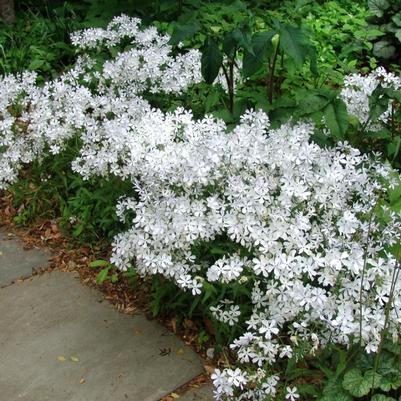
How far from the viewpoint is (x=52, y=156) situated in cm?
453

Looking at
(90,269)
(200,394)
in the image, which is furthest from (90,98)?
(200,394)

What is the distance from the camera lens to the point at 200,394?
2.95 meters

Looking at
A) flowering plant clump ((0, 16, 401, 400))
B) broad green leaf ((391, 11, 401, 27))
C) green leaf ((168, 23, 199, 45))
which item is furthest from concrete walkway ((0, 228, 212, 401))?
broad green leaf ((391, 11, 401, 27))

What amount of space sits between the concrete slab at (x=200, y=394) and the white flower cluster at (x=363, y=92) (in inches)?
73.4

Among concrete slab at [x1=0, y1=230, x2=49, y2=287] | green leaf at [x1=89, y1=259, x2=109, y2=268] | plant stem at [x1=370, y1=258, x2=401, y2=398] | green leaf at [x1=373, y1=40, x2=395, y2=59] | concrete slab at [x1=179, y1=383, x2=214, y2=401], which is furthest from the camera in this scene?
green leaf at [x1=373, y1=40, x2=395, y2=59]

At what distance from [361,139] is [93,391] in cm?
211

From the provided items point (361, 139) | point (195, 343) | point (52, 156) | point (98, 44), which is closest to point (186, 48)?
point (98, 44)

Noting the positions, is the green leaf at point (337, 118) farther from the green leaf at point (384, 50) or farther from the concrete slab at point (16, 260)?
the green leaf at point (384, 50)

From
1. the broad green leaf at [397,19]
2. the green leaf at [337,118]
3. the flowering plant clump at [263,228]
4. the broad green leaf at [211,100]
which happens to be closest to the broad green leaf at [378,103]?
the green leaf at [337,118]

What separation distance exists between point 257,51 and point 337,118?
1.84 ft

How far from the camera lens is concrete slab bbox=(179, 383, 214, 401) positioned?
292 centimetres

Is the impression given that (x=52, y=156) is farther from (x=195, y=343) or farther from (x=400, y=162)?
(x=400, y=162)

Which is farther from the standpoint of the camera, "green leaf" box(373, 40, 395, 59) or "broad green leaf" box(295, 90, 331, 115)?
"green leaf" box(373, 40, 395, 59)

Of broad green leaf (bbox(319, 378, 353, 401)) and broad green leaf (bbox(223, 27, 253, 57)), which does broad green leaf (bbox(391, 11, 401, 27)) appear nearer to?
broad green leaf (bbox(223, 27, 253, 57))
